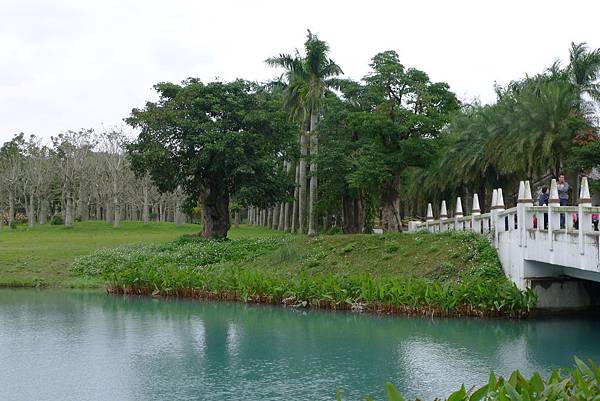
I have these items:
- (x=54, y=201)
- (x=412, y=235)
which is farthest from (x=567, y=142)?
(x=54, y=201)

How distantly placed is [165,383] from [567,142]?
26.7 metres

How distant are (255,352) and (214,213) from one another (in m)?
23.0

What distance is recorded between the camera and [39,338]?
68.1ft

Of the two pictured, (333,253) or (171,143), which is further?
(171,143)

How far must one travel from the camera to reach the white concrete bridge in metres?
17.9

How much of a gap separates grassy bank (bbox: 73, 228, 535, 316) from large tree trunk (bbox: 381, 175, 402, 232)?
7099 millimetres

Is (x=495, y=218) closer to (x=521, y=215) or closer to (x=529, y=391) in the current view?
(x=521, y=215)

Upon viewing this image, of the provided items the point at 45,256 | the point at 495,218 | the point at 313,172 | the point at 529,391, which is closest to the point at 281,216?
the point at 313,172

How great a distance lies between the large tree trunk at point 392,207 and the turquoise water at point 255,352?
15.6 meters

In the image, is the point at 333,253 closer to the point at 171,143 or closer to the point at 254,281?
the point at 254,281

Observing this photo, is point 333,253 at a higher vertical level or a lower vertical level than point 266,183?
Answer: lower

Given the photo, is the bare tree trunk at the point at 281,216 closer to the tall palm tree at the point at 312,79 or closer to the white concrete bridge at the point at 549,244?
the tall palm tree at the point at 312,79

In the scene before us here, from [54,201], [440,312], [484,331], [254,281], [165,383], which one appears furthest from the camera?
[54,201]

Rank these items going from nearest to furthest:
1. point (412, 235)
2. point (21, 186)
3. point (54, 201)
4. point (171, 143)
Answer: point (412, 235) < point (171, 143) < point (21, 186) < point (54, 201)
